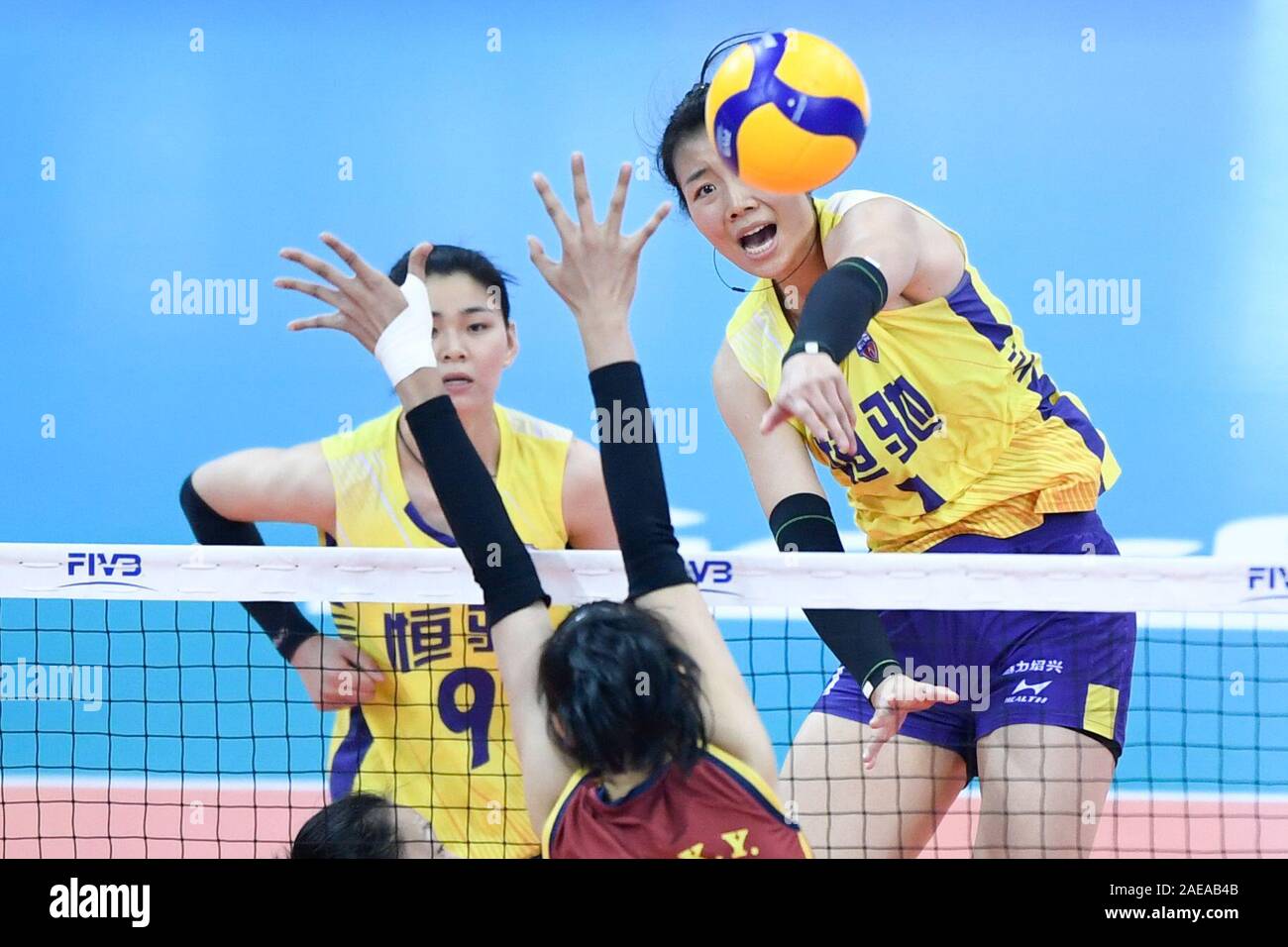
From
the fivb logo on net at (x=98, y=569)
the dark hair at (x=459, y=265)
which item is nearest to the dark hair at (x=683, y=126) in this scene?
the dark hair at (x=459, y=265)

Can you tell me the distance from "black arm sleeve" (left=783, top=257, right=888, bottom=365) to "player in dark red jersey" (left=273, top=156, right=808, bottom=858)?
330mm

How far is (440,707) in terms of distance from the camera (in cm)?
335

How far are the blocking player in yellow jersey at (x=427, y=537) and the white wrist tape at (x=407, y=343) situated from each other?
563 millimetres

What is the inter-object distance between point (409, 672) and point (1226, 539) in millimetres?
3345

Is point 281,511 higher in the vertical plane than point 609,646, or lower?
higher

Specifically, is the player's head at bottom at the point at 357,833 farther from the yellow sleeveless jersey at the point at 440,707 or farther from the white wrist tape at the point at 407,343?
the white wrist tape at the point at 407,343

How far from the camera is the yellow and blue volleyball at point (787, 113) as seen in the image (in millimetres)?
3025

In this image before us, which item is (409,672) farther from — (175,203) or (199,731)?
(175,203)

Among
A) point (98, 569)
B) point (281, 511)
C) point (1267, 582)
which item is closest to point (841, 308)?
point (1267, 582)

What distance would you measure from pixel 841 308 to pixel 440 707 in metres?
1.43

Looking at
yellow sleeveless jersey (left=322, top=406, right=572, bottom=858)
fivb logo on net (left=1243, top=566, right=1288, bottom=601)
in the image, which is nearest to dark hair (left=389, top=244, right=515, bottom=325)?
yellow sleeveless jersey (left=322, top=406, right=572, bottom=858)

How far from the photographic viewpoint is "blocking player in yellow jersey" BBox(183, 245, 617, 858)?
3.33 metres

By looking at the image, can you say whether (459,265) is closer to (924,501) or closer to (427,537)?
(427,537)
